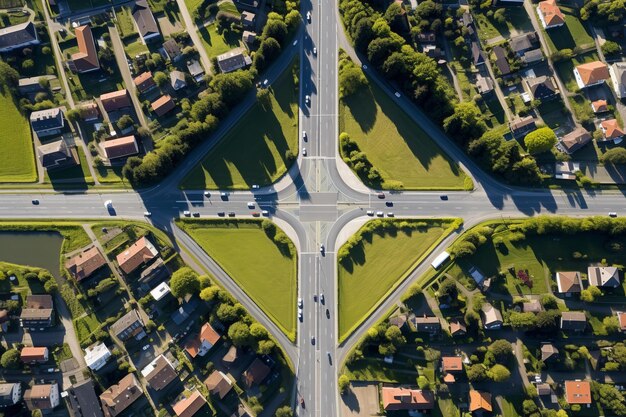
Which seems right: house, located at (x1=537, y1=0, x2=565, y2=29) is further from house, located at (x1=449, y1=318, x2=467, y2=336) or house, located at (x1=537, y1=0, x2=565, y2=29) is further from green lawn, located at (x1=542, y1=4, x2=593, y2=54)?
house, located at (x1=449, y1=318, x2=467, y2=336)

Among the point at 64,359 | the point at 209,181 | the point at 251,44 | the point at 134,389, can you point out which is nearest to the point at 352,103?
the point at 251,44

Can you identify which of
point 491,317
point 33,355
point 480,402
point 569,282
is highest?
point 569,282

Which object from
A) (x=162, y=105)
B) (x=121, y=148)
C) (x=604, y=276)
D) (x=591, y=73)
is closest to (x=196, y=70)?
(x=162, y=105)

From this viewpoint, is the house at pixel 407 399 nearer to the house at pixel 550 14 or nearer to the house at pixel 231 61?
the house at pixel 231 61

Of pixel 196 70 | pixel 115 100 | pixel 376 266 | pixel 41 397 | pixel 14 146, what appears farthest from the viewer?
pixel 196 70

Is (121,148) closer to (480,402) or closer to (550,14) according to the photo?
(480,402)

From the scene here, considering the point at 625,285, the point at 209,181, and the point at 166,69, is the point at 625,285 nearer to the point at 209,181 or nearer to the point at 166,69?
the point at 209,181
